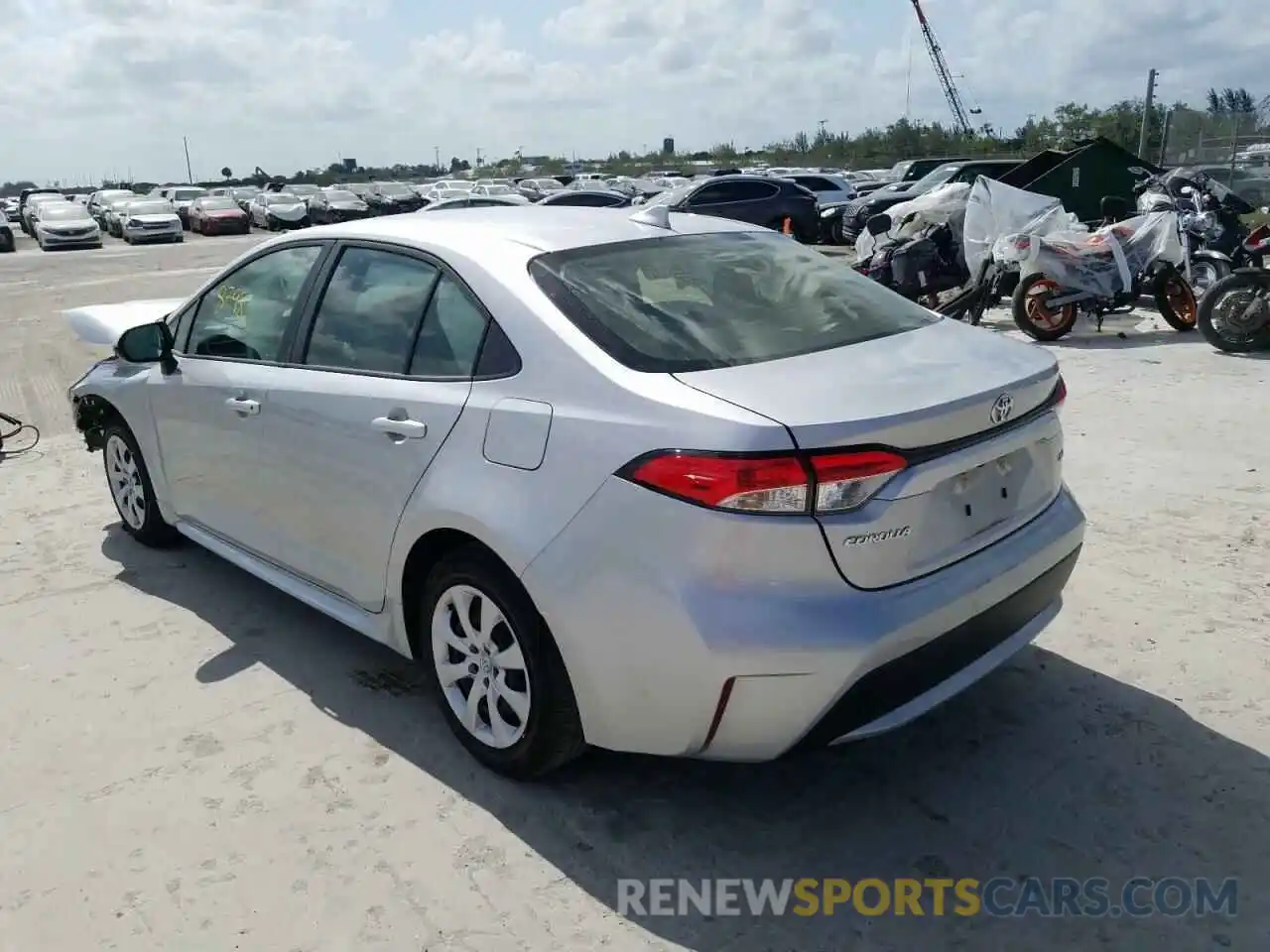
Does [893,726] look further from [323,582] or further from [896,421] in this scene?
[323,582]

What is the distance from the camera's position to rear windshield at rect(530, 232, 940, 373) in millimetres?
2891

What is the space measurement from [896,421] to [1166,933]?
53.9 inches

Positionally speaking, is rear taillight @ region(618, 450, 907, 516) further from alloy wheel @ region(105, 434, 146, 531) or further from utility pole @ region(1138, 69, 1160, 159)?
utility pole @ region(1138, 69, 1160, 159)

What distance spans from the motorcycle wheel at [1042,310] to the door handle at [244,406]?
813 cm

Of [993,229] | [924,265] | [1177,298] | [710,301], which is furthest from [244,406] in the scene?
[1177,298]

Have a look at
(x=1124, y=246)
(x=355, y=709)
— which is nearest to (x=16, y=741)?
(x=355, y=709)

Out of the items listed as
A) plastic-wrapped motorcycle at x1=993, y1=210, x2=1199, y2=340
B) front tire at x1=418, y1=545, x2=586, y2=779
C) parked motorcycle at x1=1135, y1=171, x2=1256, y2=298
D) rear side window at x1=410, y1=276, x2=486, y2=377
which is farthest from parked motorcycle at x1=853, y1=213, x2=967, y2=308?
front tire at x1=418, y1=545, x2=586, y2=779

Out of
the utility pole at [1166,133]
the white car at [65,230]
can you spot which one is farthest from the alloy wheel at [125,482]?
the white car at [65,230]

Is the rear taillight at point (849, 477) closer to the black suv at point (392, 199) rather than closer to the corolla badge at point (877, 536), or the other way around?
the corolla badge at point (877, 536)

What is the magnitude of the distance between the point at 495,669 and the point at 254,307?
1979 millimetres

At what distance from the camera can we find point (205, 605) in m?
4.55

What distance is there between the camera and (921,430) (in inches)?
102

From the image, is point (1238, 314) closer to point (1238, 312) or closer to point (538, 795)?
point (1238, 312)

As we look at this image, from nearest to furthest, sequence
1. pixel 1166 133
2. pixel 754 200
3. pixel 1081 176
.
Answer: pixel 1081 176 < pixel 754 200 < pixel 1166 133
